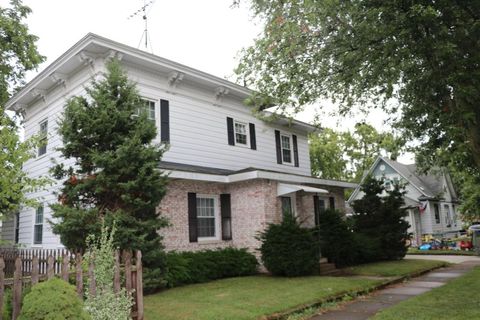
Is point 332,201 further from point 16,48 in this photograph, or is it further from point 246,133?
point 16,48

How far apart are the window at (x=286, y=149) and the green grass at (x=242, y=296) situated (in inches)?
335

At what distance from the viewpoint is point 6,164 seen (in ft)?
25.4

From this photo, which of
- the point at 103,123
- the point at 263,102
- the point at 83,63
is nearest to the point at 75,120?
the point at 103,123

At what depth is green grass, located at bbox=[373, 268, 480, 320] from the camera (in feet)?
24.7

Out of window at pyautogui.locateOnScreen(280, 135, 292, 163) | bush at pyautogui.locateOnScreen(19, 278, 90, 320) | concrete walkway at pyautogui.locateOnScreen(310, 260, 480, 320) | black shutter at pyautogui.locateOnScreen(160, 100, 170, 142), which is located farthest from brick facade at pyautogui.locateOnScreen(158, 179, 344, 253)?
bush at pyautogui.locateOnScreen(19, 278, 90, 320)

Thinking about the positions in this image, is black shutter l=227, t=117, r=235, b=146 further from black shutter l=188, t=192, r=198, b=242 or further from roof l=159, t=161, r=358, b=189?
black shutter l=188, t=192, r=198, b=242

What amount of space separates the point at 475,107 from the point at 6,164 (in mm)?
10254

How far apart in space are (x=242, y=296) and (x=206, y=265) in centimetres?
348

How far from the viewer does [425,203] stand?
3266 centimetres

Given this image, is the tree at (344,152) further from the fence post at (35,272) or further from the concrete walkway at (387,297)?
the fence post at (35,272)

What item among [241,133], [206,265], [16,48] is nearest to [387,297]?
[206,265]

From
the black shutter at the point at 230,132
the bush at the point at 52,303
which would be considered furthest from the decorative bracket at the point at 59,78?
the bush at the point at 52,303

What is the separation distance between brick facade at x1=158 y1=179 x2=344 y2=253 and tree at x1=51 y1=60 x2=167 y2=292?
2316 mm

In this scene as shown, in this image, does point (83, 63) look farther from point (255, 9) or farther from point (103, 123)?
point (255, 9)
